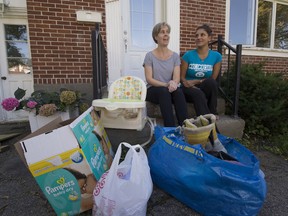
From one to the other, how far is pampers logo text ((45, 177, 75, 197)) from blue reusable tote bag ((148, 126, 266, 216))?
2.00ft

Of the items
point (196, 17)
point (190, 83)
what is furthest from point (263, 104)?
point (196, 17)

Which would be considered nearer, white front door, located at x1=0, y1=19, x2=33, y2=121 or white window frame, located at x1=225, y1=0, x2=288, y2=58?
white front door, located at x1=0, y1=19, x2=33, y2=121

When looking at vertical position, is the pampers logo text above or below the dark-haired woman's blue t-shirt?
below

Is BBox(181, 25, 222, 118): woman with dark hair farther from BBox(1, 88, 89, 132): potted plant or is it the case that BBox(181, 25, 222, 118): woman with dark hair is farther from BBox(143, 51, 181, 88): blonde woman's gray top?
BBox(1, 88, 89, 132): potted plant

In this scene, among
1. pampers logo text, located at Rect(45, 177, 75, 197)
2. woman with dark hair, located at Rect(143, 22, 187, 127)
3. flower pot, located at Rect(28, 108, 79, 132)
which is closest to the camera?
pampers logo text, located at Rect(45, 177, 75, 197)

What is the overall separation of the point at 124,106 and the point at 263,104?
7.12ft

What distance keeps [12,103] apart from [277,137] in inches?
136

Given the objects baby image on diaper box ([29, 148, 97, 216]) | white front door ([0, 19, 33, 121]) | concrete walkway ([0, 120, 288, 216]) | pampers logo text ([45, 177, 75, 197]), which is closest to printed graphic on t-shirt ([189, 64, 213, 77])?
concrete walkway ([0, 120, 288, 216])

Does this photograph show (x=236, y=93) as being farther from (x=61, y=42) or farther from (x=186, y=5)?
(x=61, y=42)

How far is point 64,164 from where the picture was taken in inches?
49.4

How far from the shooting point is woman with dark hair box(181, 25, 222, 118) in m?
2.46

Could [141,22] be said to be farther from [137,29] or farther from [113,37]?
[113,37]

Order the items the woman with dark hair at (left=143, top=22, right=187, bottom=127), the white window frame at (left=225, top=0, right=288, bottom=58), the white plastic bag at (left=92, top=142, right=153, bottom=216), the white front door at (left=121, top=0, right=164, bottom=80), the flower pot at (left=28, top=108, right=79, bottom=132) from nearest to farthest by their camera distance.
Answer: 1. the white plastic bag at (left=92, top=142, right=153, bottom=216)
2. the woman with dark hair at (left=143, top=22, right=187, bottom=127)
3. the flower pot at (left=28, top=108, right=79, bottom=132)
4. the white front door at (left=121, top=0, right=164, bottom=80)
5. the white window frame at (left=225, top=0, right=288, bottom=58)

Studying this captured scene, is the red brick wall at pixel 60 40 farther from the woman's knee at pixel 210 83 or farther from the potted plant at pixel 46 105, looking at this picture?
the woman's knee at pixel 210 83
